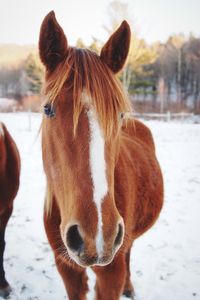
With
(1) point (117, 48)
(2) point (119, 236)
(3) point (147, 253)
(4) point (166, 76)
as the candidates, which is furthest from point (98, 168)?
(4) point (166, 76)

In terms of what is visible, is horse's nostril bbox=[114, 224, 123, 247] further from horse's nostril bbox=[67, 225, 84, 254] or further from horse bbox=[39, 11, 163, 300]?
horse's nostril bbox=[67, 225, 84, 254]

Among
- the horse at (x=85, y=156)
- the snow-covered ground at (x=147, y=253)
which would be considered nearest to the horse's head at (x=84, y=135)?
the horse at (x=85, y=156)

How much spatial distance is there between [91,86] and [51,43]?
0.42 meters

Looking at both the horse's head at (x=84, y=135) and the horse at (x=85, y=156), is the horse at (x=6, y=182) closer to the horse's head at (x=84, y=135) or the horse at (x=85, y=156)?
the horse at (x=85, y=156)

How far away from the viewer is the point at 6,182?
2961 mm

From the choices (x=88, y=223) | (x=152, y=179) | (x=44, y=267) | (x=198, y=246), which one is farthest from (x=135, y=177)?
(x=198, y=246)

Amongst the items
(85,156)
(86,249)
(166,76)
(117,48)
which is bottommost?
(86,249)

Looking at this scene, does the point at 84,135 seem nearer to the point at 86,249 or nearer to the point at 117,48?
the point at 86,249

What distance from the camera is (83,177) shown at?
1.24m

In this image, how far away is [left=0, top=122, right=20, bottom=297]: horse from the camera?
2.89 meters

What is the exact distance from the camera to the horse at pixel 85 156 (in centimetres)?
119

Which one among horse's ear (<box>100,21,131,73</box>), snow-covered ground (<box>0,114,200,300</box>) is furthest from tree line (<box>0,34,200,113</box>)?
horse's ear (<box>100,21,131,73</box>)

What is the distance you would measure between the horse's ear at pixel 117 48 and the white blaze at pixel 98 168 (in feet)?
1.66

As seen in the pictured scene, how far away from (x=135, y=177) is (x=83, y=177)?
1137 mm
